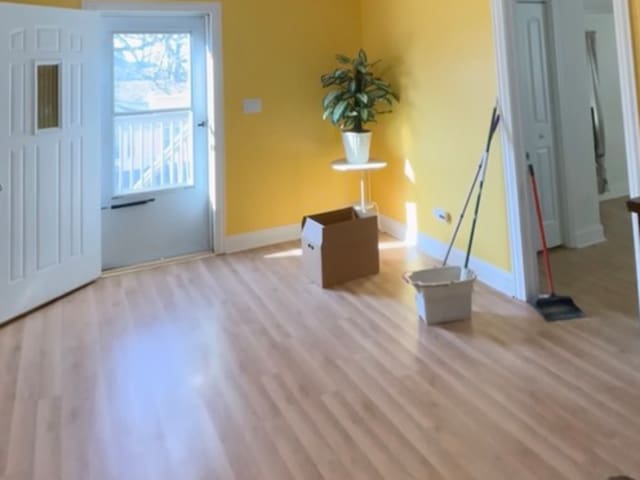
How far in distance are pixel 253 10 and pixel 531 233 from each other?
2933 mm

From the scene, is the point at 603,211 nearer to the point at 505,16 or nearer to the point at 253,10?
the point at 505,16

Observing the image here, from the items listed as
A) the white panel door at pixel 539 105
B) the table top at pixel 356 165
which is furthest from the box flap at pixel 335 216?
the white panel door at pixel 539 105

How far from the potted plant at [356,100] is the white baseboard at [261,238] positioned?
0.89 m

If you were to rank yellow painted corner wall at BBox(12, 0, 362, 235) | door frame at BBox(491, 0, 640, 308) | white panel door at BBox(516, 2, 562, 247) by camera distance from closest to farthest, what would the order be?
door frame at BBox(491, 0, 640, 308), white panel door at BBox(516, 2, 562, 247), yellow painted corner wall at BBox(12, 0, 362, 235)

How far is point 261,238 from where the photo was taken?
4852mm

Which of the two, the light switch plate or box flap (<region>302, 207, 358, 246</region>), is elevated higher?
the light switch plate

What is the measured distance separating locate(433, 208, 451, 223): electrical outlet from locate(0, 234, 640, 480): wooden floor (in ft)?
2.40

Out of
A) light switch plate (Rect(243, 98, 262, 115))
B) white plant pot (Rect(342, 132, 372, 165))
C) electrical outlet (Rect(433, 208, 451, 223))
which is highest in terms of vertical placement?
light switch plate (Rect(243, 98, 262, 115))

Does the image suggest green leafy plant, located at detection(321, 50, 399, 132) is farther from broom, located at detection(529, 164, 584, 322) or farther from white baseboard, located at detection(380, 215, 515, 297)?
broom, located at detection(529, 164, 584, 322)

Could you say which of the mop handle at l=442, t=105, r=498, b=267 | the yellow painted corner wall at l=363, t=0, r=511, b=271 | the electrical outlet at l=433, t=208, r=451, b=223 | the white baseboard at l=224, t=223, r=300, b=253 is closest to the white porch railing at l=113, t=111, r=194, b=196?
the white baseboard at l=224, t=223, r=300, b=253

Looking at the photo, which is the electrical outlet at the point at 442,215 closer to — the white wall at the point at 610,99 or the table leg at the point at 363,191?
the table leg at the point at 363,191

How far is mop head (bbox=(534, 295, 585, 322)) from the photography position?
310cm

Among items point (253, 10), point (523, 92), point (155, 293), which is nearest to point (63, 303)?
point (155, 293)

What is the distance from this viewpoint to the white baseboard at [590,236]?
436cm
